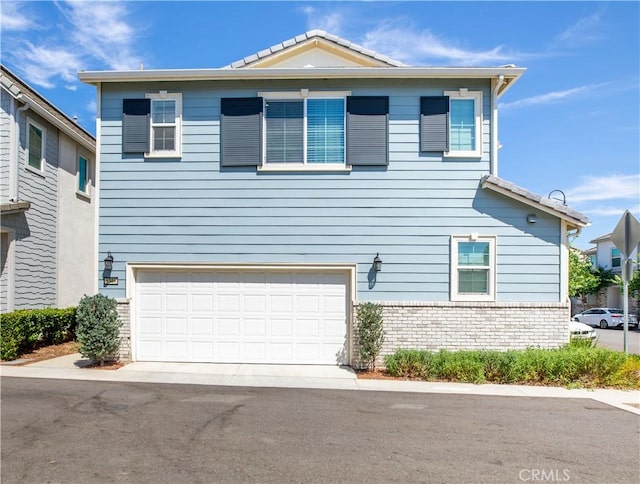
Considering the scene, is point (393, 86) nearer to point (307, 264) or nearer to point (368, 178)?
point (368, 178)

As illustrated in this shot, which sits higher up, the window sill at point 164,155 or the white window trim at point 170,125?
the white window trim at point 170,125

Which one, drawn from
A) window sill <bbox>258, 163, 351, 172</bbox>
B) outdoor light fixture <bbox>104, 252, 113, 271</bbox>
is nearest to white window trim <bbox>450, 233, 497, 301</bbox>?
window sill <bbox>258, 163, 351, 172</bbox>

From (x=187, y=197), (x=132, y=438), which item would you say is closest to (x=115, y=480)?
(x=132, y=438)

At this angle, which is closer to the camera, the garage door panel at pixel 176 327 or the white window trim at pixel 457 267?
the white window trim at pixel 457 267

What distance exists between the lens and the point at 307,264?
9.57 meters

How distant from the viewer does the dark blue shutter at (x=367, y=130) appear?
9625 millimetres

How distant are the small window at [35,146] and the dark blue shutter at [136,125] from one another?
13.5 ft

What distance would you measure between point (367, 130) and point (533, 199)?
12.7ft

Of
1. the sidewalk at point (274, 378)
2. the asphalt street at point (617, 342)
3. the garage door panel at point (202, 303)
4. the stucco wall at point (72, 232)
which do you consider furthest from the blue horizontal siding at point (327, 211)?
the asphalt street at point (617, 342)

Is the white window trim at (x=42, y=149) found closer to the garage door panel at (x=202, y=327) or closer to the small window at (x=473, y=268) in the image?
the garage door panel at (x=202, y=327)

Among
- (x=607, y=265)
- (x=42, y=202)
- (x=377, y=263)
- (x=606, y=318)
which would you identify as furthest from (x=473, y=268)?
(x=607, y=265)

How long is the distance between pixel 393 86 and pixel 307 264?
4.43 meters

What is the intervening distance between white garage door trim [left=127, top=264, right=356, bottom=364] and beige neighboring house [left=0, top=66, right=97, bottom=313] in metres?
1.08

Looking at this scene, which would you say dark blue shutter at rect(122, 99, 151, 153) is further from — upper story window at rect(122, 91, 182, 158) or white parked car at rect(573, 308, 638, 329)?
white parked car at rect(573, 308, 638, 329)
